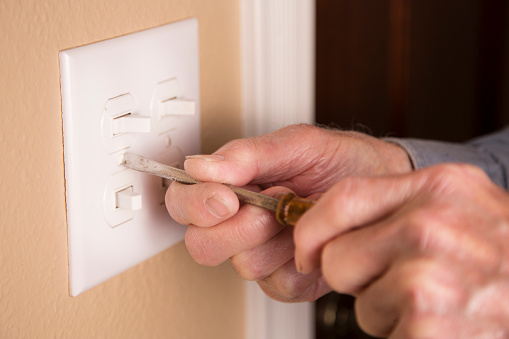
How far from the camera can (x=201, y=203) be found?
17.0 inches

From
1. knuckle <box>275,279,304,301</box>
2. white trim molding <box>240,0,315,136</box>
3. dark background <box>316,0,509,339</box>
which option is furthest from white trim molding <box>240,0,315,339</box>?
dark background <box>316,0,509,339</box>

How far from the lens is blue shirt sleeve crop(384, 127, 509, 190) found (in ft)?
2.24

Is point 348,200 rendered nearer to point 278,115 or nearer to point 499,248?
point 499,248

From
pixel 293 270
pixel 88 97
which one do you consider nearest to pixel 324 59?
pixel 293 270

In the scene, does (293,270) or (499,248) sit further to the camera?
(293,270)

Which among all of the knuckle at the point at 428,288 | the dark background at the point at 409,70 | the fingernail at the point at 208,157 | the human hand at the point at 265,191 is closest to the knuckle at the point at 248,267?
the human hand at the point at 265,191

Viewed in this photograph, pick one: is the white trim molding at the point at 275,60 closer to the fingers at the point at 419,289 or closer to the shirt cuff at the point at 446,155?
the shirt cuff at the point at 446,155

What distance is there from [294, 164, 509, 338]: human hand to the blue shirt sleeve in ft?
1.05

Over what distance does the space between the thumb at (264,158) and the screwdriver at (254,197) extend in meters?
0.01

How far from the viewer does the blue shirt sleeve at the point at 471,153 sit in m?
0.68

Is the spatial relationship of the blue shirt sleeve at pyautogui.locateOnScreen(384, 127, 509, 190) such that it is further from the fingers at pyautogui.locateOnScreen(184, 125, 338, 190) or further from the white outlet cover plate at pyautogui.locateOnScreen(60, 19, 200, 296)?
the white outlet cover plate at pyautogui.locateOnScreen(60, 19, 200, 296)

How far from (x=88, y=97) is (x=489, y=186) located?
0.26 metres

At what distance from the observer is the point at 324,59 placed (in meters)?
1.05

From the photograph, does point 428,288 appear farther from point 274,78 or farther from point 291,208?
point 274,78
